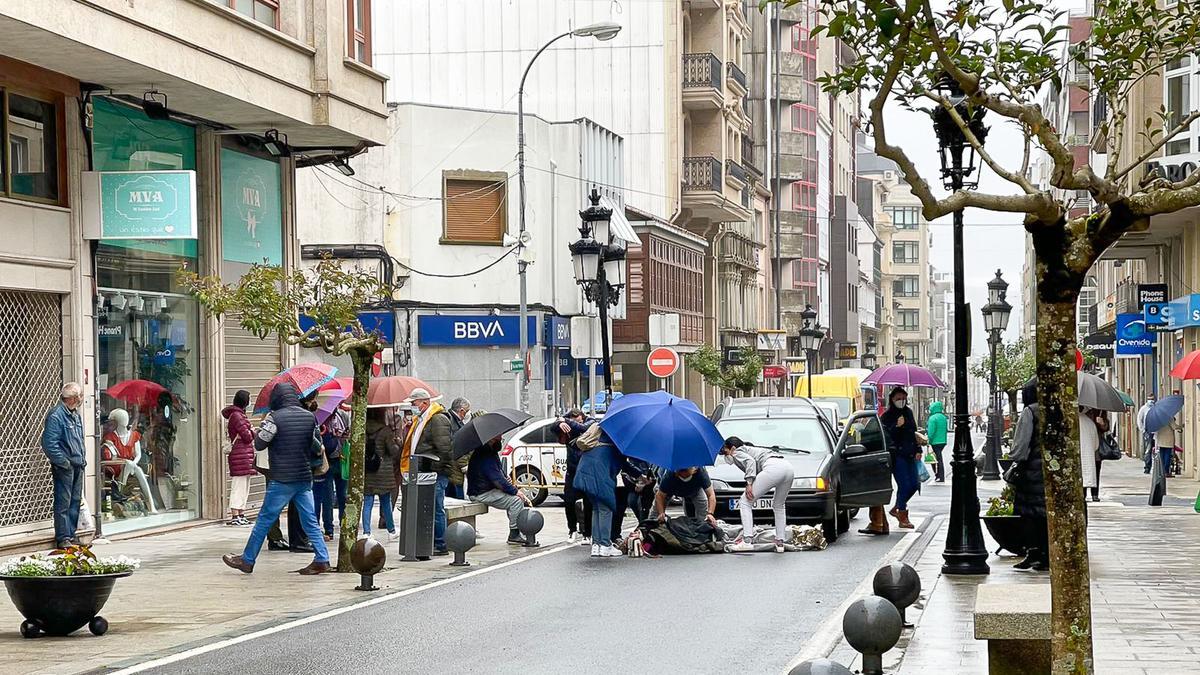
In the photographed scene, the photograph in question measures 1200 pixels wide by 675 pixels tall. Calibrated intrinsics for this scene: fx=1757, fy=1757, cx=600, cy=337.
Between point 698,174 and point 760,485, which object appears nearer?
point 760,485

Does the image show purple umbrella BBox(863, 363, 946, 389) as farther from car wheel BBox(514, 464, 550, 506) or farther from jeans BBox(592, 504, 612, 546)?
jeans BBox(592, 504, 612, 546)

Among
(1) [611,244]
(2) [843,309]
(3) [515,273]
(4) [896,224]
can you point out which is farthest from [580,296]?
(4) [896,224]

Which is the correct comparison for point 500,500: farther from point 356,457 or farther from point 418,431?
point 356,457

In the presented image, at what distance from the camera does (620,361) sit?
54.5m

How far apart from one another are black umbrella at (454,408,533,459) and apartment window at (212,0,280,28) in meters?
6.77

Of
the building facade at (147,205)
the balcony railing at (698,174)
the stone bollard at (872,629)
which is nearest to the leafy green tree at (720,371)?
the balcony railing at (698,174)

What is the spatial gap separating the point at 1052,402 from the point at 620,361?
4687cm

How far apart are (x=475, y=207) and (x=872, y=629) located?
36.7 meters

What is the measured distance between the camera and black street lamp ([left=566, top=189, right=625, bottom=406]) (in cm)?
2781

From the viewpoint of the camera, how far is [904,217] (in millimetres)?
169500

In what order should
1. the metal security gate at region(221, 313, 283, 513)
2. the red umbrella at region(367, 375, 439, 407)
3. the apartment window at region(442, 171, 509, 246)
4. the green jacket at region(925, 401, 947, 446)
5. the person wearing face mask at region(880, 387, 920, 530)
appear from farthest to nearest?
the apartment window at region(442, 171, 509, 246)
the green jacket at region(925, 401, 947, 446)
the metal security gate at region(221, 313, 283, 513)
the person wearing face mask at region(880, 387, 920, 530)
the red umbrella at region(367, 375, 439, 407)

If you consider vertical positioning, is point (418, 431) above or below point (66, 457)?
above

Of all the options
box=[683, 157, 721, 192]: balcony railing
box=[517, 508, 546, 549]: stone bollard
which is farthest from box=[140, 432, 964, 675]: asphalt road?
box=[683, 157, 721, 192]: balcony railing

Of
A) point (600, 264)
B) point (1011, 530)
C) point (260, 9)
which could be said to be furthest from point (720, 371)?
point (1011, 530)
